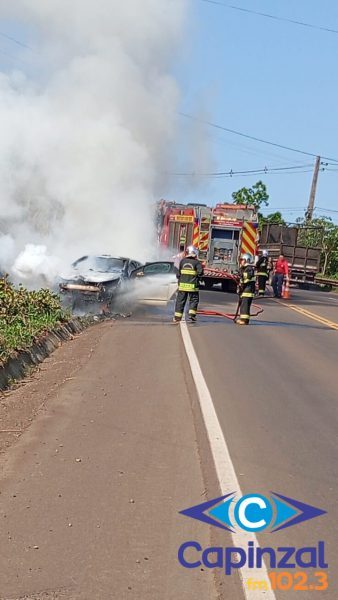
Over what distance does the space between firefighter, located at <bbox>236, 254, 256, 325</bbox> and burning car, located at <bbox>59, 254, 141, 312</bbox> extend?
113 inches

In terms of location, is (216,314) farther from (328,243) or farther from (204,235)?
(328,243)

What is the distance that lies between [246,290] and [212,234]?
37.6 ft

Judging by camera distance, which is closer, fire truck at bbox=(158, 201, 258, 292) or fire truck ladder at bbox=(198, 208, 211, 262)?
fire truck at bbox=(158, 201, 258, 292)

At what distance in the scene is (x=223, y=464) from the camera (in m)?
6.27

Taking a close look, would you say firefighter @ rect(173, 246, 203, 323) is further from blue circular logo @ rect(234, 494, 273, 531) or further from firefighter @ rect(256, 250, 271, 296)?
blue circular logo @ rect(234, 494, 273, 531)

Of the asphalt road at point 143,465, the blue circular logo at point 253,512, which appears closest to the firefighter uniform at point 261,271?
the asphalt road at point 143,465

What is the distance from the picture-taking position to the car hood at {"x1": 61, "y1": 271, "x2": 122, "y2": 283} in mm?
17609

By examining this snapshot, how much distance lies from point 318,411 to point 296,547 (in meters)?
4.00

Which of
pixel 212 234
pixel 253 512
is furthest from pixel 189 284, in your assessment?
pixel 253 512

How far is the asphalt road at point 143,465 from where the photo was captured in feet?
14.2

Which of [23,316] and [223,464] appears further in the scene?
[23,316]

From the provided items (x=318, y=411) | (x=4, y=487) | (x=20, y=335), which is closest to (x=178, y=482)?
(x=4, y=487)

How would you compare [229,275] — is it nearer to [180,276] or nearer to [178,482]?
[180,276]

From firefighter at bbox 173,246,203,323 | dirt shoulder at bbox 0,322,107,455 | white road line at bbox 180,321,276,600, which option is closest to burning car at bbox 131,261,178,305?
firefighter at bbox 173,246,203,323
